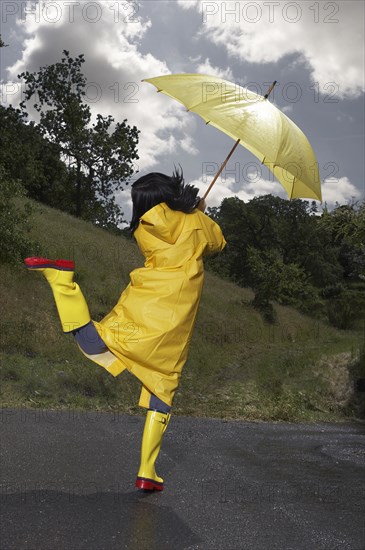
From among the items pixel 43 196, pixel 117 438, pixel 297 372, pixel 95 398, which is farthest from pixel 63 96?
pixel 117 438

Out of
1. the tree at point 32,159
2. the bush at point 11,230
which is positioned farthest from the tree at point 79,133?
the bush at point 11,230

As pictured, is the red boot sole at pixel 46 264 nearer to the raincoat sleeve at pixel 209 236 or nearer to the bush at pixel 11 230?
the raincoat sleeve at pixel 209 236

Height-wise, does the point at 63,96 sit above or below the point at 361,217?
above

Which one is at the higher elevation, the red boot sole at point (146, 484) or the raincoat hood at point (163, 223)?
the raincoat hood at point (163, 223)

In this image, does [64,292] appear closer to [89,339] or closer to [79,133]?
[89,339]

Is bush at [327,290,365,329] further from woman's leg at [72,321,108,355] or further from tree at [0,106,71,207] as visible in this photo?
woman's leg at [72,321,108,355]

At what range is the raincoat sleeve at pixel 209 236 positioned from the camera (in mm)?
4508

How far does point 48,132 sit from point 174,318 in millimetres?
37007

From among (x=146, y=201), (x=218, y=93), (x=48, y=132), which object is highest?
(x=48, y=132)

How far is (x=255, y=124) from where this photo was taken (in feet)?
16.4

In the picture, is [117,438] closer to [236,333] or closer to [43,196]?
[236,333]

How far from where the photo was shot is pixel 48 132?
39.0m

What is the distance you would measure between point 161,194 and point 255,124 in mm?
1145

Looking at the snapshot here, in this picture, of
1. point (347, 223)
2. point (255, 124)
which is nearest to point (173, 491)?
point (255, 124)
